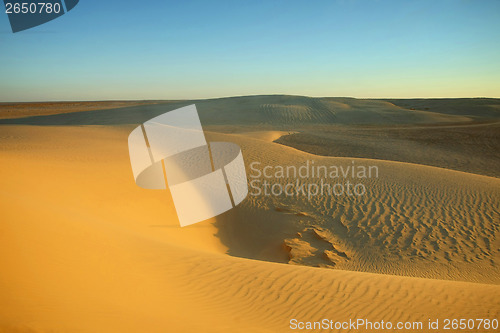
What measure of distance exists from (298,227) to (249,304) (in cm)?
493

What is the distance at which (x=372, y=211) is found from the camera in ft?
31.9

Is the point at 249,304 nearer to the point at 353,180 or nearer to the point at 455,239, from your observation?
the point at 455,239

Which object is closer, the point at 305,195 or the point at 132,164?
the point at 305,195

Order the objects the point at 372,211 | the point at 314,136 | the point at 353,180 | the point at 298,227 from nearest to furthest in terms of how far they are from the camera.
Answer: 1. the point at 298,227
2. the point at 372,211
3. the point at 353,180
4. the point at 314,136

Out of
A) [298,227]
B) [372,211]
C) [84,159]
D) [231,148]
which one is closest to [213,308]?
[298,227]

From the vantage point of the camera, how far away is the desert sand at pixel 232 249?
12.4ft
